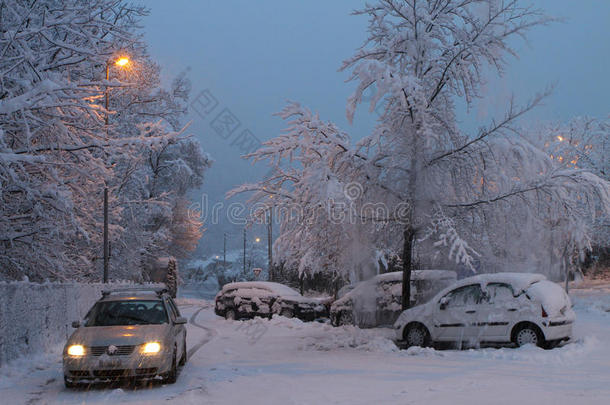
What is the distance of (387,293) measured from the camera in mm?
17750

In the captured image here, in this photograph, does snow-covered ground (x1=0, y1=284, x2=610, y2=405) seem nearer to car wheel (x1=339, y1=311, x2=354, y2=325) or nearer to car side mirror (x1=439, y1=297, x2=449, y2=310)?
car side mirror (x1=439, y1=297, x2=449, y2=310)

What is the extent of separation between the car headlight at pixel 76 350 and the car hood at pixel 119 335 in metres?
0.08

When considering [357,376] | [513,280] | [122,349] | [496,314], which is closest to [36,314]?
[122,349]

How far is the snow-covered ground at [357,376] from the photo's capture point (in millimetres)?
8500

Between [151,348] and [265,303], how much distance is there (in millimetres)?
14916

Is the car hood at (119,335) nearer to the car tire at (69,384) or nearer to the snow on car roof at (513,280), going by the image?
the car tire at (69,384)

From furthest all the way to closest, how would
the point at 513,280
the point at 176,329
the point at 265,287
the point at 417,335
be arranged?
the point at 265,287 → the point at 417,335 → the point at 513,280 → the point at 176,329

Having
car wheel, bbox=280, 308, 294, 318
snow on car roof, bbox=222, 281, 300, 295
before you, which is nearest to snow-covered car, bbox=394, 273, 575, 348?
car wheel, bbox=280, 308, 294, 318

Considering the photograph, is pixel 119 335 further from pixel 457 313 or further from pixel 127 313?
pixel 457 313

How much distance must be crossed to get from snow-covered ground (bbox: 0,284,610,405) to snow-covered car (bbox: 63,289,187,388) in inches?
11.3

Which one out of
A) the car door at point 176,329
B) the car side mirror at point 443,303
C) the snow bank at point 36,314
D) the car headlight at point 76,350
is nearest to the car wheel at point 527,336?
the car side mirror at point 443,303

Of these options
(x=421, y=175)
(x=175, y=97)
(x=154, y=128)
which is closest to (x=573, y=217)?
(x=421, y=175)

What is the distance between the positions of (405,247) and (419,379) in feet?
20.0

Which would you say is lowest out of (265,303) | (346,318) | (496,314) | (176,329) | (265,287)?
(346,318)
